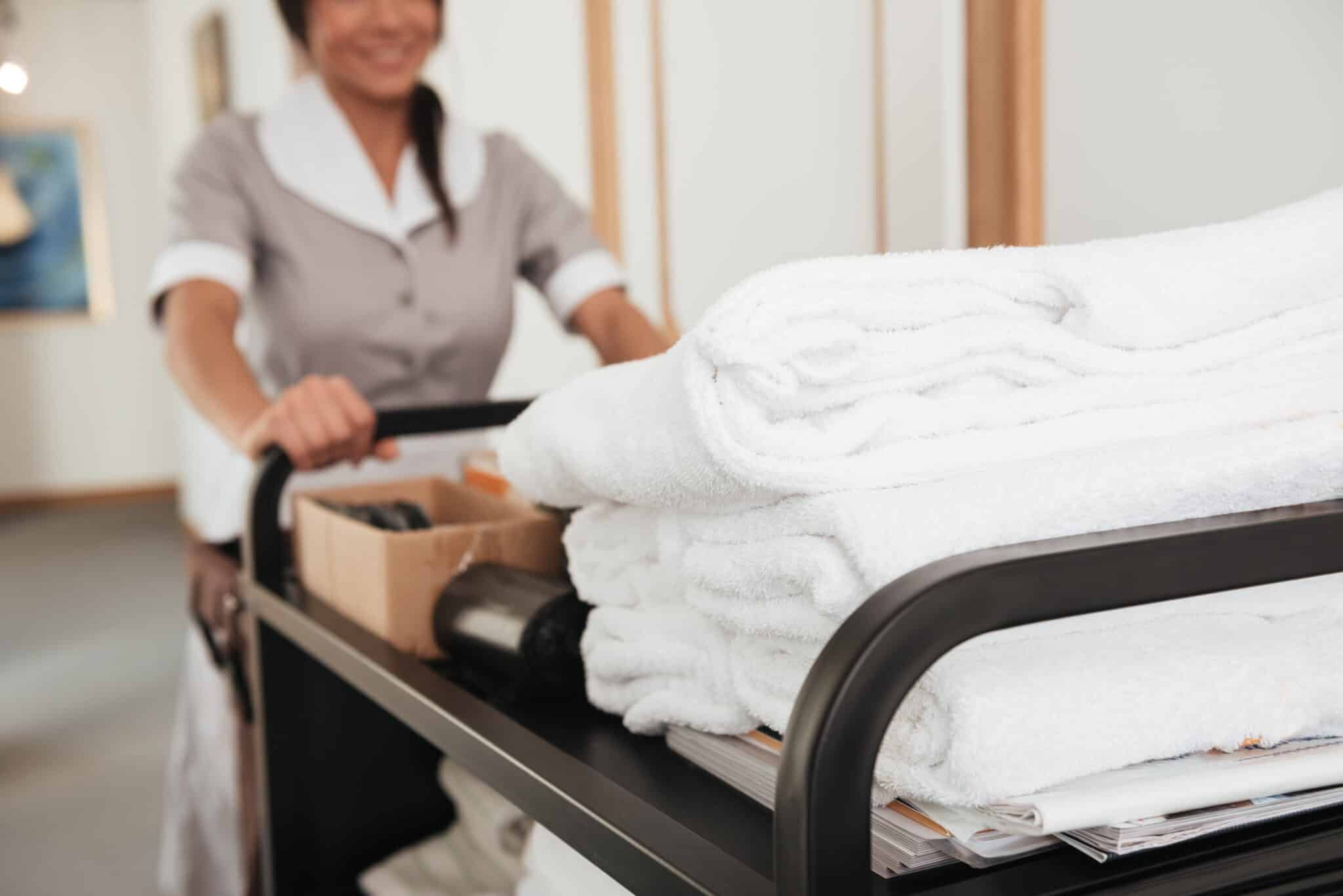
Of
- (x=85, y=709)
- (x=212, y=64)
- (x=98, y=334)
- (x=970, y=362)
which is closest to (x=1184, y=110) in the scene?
(x=970, y=362)

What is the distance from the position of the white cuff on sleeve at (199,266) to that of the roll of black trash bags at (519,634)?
0.80 meters

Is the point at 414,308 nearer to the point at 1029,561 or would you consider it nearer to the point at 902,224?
the point at 902,224

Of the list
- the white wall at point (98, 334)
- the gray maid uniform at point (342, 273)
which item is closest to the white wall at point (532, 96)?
the gray maid uniform at point (342, 273)

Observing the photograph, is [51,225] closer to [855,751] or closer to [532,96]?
[532,96]

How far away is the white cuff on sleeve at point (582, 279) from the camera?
4.82ft

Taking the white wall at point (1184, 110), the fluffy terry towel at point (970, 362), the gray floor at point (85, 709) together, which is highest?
the white wall at point (1184, 110)

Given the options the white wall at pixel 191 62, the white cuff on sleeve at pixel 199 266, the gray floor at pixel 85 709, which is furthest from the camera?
the white wall at pixel 191 62

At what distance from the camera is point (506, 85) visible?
2590mm

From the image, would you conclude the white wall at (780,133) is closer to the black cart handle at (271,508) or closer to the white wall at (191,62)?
the black cart handle at (271,508)

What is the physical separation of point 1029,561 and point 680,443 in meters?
0.13

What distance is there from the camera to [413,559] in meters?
0.68

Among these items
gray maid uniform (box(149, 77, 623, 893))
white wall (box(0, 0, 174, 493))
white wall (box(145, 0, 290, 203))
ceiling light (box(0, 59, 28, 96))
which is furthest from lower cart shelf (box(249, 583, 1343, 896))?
white wall (box(0, 0, 174, 493))

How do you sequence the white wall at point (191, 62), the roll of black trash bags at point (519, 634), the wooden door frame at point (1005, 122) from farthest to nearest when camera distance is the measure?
1. the white wall at point (191, 62)
2. the wooden door frame at point (1005, 122)
3. the roll of black trash bags at point (519, 634)

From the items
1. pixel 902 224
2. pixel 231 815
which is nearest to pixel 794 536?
pixel 902 224
